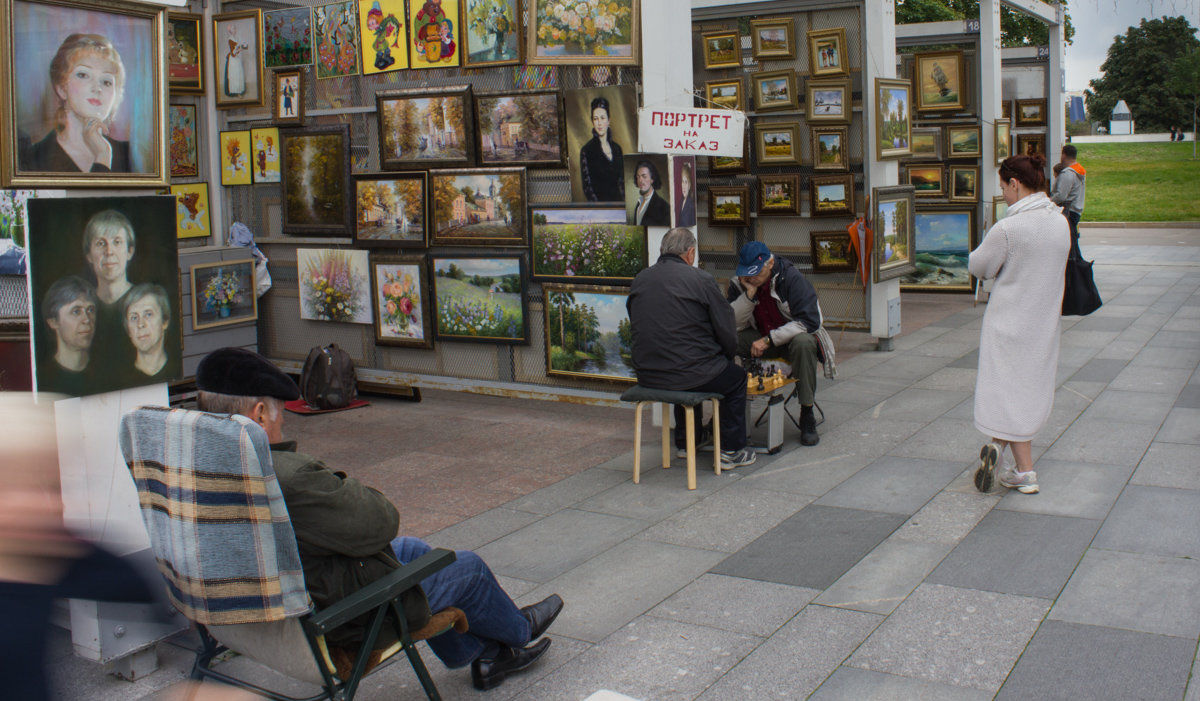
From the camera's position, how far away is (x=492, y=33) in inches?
350

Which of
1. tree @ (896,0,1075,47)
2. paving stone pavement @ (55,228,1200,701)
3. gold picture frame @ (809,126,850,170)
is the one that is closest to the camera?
paving stone pavement @ (55,228,1200,701)

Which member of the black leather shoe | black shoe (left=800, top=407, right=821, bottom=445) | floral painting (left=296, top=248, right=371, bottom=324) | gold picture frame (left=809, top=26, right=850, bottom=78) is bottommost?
the black leather shoe

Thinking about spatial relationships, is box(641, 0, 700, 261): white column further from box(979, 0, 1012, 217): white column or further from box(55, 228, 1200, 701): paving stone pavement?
box(979, 0, 1012, 217): white column

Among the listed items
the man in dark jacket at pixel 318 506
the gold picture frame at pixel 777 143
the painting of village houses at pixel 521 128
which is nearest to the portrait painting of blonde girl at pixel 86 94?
the man in dark jacket at pixel 318 506

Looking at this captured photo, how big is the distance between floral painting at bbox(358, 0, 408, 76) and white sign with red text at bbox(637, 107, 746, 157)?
8.97 ft

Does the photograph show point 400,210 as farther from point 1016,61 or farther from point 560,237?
point 1016,61

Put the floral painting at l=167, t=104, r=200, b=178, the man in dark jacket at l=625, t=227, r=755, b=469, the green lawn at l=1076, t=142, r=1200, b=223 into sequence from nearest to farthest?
the man in dark jacket at l=625, t=227, r=755, b=469 → the floral painting at l=167, t=104, r=200, b=178 → the green lawn at l=1076, t=142, r=1200, b=223

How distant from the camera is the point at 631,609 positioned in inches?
189

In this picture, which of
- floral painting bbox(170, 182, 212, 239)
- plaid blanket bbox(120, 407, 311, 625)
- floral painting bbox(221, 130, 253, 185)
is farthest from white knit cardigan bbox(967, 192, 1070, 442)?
floral painting bbox(170, 182, 212, 239)

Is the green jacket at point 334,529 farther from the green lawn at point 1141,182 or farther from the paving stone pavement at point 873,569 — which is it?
the green lawn at point 1141,182

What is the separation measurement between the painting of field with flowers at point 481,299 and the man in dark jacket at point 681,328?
2328mm

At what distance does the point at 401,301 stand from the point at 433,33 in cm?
223

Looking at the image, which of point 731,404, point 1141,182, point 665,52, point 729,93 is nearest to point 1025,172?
point 731,404

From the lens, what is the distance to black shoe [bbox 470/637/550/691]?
413 centimetres
